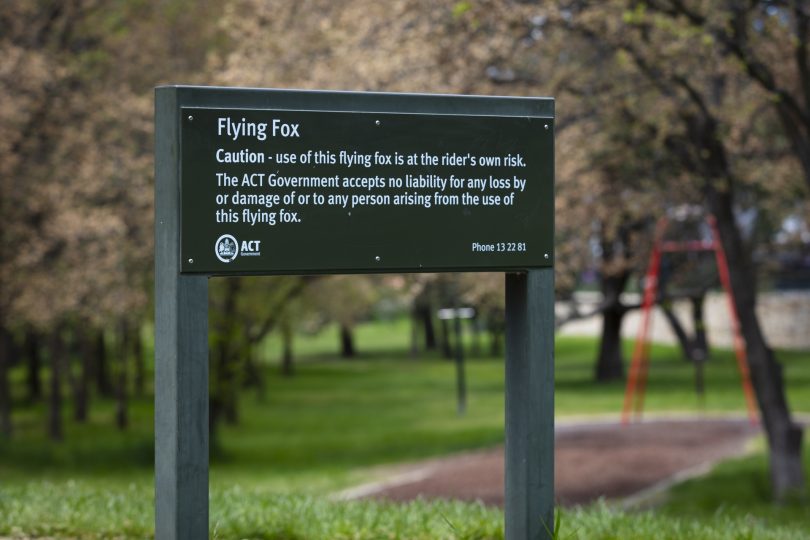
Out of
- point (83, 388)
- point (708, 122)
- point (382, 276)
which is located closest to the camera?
point (708, 122)

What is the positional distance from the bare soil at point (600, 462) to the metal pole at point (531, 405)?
10273mm

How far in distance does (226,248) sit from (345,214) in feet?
1.70

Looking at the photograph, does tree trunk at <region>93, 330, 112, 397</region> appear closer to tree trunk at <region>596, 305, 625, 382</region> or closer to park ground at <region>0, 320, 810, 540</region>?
park ground at <region>0, 320, 810, 540</region>

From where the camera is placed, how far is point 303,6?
19312mm

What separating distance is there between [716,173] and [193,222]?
38.2ft

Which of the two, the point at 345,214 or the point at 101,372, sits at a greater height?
the point at 345,214

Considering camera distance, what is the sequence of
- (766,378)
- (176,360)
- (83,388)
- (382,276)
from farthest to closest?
1. (83,388)
2. (382,276)
3. (766,378)
4. (176,360)

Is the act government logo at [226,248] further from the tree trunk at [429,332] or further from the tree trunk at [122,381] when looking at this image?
the tree trunk at [429,332]

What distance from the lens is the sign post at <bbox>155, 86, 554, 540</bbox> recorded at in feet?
16.1

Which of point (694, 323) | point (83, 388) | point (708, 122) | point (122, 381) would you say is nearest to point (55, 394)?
point (122, 381)

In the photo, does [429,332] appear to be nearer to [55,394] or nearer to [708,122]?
[55,394]

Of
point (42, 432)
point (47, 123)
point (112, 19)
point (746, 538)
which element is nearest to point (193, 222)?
point (746, 538)

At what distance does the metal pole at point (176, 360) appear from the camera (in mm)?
4891

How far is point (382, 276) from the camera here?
855 inches
